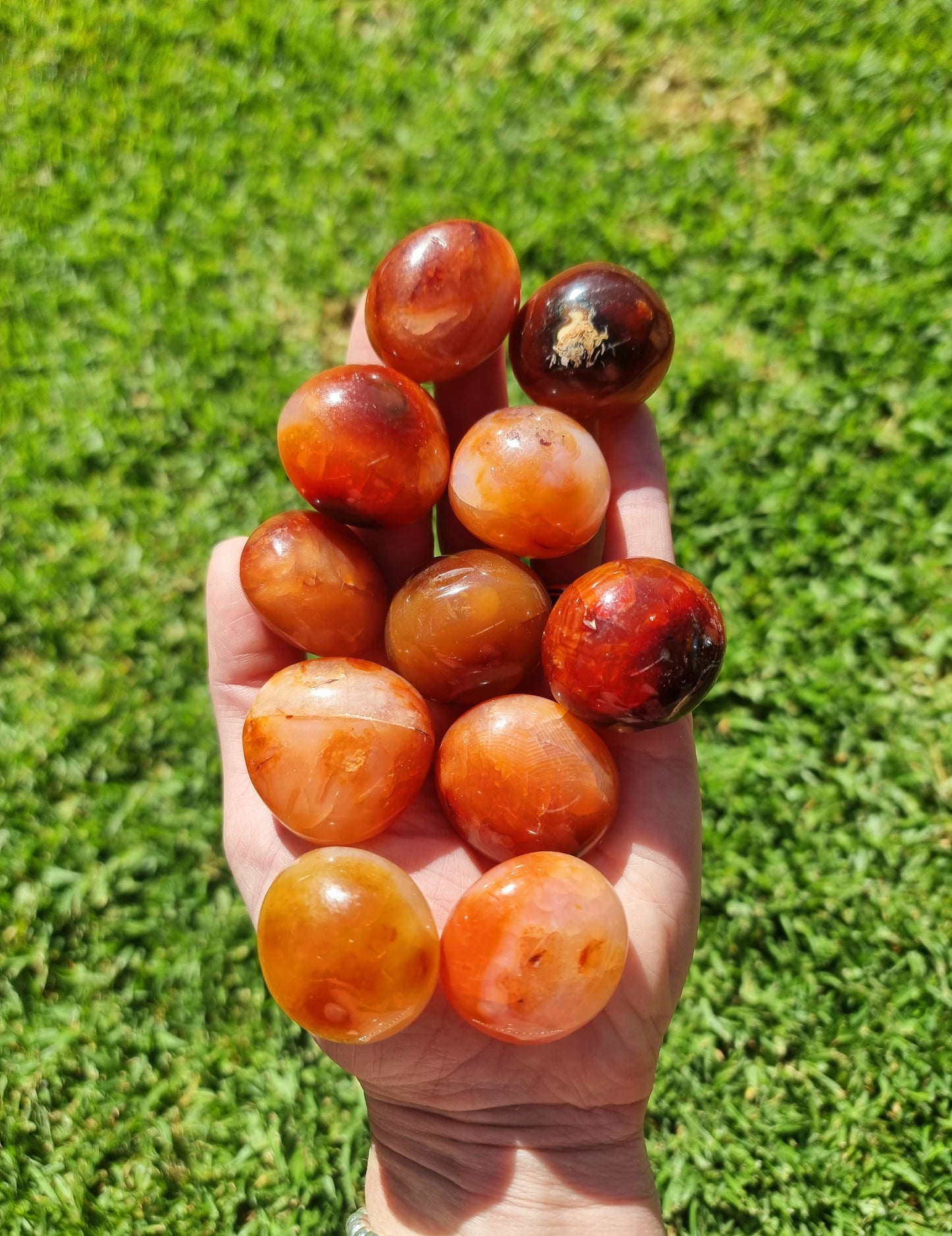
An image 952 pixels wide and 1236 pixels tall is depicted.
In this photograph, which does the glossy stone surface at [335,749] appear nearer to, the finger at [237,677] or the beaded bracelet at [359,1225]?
the finger at [237,677]

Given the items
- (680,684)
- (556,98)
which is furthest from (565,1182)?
(556,98)

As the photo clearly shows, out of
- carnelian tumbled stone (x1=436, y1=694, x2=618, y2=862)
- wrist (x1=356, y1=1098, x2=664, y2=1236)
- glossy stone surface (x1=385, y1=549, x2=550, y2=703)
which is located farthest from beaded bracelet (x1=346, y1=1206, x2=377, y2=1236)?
glossy stone surface (x1=385, y1=549, x2=550, y2=703)

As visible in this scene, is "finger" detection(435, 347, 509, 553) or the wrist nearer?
the wrist

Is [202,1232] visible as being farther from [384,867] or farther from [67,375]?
[67,375]

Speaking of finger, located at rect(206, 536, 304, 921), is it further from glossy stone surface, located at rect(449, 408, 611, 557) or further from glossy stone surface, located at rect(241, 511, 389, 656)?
glossy stone surface, located at rect(449, 408, 611, 557)

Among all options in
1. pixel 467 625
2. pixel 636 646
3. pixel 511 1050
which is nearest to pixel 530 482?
pixel 467 625

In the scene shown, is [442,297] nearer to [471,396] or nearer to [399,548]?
[471,396]
